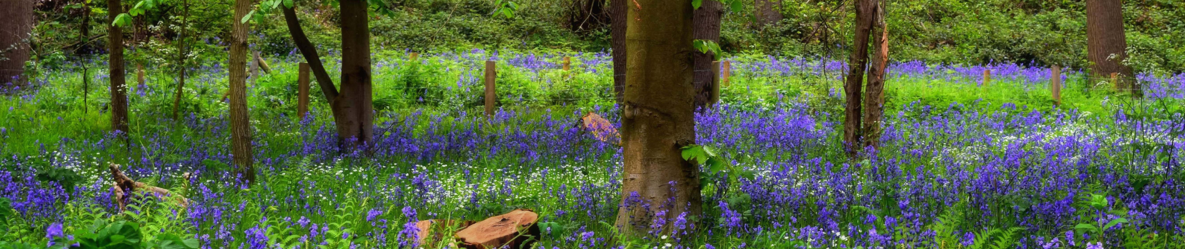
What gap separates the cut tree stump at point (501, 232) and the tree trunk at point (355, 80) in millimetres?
3537

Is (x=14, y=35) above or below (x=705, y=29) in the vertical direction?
below

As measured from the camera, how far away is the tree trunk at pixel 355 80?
7570 mm

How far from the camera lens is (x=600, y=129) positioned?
841 cm

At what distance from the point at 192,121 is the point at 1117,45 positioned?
16463 mm

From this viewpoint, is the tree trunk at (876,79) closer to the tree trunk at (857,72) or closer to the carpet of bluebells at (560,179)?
the tree trunk at (857,72)

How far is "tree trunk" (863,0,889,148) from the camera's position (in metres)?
6.61

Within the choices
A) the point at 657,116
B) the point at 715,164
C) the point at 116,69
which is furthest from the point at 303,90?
the point at 715,164

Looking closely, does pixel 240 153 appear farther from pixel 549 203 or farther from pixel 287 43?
pixel 287 43

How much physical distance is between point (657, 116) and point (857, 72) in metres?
3.04

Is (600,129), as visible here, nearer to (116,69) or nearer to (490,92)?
(490,92)

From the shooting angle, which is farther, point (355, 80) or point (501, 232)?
point (355, 80)

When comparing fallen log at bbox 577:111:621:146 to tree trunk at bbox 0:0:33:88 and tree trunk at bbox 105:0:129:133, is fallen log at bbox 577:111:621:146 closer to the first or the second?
tree trunk at bbox 105:0:129:133

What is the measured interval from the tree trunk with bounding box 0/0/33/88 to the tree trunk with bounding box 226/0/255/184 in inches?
368

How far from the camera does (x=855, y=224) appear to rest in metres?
4.29
